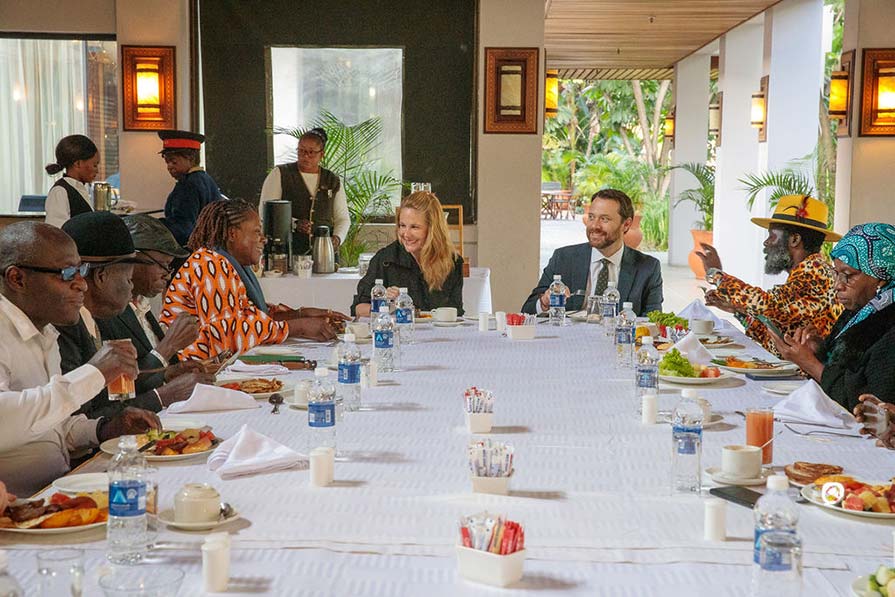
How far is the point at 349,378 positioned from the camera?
3.17 metres

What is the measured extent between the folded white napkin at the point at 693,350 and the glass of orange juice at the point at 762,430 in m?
1.51

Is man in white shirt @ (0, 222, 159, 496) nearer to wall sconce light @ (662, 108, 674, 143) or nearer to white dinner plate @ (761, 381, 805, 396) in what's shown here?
white dinner plate @ (761, 381, 805, 396)

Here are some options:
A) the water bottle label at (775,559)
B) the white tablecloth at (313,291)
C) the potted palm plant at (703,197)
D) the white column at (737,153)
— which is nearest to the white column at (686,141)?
the potted palm plant at (703,197)

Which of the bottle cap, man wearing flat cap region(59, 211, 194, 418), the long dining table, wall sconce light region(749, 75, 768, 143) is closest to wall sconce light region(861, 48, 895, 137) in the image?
wall sconce light region(749, 75, 768, 143)

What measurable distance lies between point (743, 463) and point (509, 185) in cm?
650

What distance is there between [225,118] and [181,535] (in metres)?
7.40

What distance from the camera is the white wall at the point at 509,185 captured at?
340 inches

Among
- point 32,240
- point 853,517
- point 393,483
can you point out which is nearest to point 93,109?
point 32,240

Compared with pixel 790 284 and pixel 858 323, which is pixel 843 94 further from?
pixel 858 323

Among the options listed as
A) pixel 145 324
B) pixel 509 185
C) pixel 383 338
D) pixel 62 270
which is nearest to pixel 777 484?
pixel 62 270

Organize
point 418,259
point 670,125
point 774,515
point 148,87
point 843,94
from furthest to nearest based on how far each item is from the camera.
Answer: point 670,125 → point 843,94 → point 148,87 → point 418,259 → point 774,515

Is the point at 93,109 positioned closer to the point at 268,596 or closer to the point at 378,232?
the point at 378,232

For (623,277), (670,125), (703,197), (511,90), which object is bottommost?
(623,277)

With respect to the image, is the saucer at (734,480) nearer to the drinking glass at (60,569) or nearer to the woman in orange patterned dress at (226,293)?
the drinking glass at (60,569)
